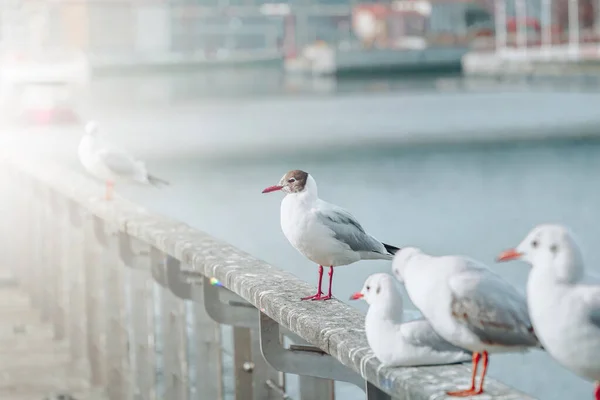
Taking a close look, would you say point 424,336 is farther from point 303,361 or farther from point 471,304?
point 303,361

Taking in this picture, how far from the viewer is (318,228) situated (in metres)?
2.96

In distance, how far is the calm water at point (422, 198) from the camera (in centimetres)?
1689

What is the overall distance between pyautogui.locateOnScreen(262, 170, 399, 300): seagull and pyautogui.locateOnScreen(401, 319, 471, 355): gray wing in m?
0.72

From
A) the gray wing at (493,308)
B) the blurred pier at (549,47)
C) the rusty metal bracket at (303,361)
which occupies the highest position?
the gray wing at (493,308)

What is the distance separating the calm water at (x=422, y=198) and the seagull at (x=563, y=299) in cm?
831

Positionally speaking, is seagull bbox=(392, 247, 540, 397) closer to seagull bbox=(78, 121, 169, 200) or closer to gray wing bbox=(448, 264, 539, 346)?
gray wing bbox=(448, 264, 539, 346)

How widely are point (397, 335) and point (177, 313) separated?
189 centimetres

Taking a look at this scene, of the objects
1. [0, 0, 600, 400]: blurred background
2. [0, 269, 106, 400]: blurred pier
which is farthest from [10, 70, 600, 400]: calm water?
[0, 269, 106, 400]: blurred pier

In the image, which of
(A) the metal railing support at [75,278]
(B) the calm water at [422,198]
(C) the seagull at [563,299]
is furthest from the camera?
(B) the calm water at [422,198]

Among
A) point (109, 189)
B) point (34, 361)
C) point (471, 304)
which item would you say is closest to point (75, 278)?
point (34, 361)

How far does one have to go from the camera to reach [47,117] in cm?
4422

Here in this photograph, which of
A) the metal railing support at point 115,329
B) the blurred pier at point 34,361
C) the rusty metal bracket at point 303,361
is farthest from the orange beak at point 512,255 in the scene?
the blurred pier at point 34,361

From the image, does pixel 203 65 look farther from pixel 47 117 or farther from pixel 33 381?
pixel 33 381

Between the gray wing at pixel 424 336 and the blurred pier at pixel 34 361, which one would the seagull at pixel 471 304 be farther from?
the blurred pier at pixel 34 361
